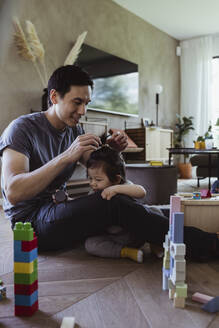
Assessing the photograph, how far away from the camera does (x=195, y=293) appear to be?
3.23 ft

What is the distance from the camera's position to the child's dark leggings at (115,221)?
1255 millimetres

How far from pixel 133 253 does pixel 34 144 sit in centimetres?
62

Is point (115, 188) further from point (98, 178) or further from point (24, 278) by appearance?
point (24, 278)

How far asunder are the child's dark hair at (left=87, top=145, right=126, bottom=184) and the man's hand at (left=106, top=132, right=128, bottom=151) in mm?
83

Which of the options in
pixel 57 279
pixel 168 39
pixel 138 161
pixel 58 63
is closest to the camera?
pixel 57 279

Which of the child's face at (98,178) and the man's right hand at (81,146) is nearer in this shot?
the man's right hand at (81,146)

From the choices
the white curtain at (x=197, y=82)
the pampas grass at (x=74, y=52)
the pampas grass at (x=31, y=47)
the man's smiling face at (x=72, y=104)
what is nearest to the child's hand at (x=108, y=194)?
the man's smiling face at (x=72, y=104)

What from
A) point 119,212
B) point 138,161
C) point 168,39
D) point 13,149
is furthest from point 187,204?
point 168,39

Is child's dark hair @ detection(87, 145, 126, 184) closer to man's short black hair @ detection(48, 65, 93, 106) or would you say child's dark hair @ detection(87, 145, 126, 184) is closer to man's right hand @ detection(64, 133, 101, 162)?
man's right hand @ detection(64, 133, 101, 162)

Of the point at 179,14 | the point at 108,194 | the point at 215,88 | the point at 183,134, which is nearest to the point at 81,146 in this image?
the point at 108,194

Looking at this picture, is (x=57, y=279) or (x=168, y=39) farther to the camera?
(x=168, y=39)

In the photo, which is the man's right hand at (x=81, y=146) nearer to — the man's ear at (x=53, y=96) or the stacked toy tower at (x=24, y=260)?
the man's ear at (x=53, y=96)

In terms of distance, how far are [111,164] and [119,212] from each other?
0.83 feet

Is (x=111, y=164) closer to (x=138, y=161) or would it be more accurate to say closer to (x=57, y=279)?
(x=57, y=279)
